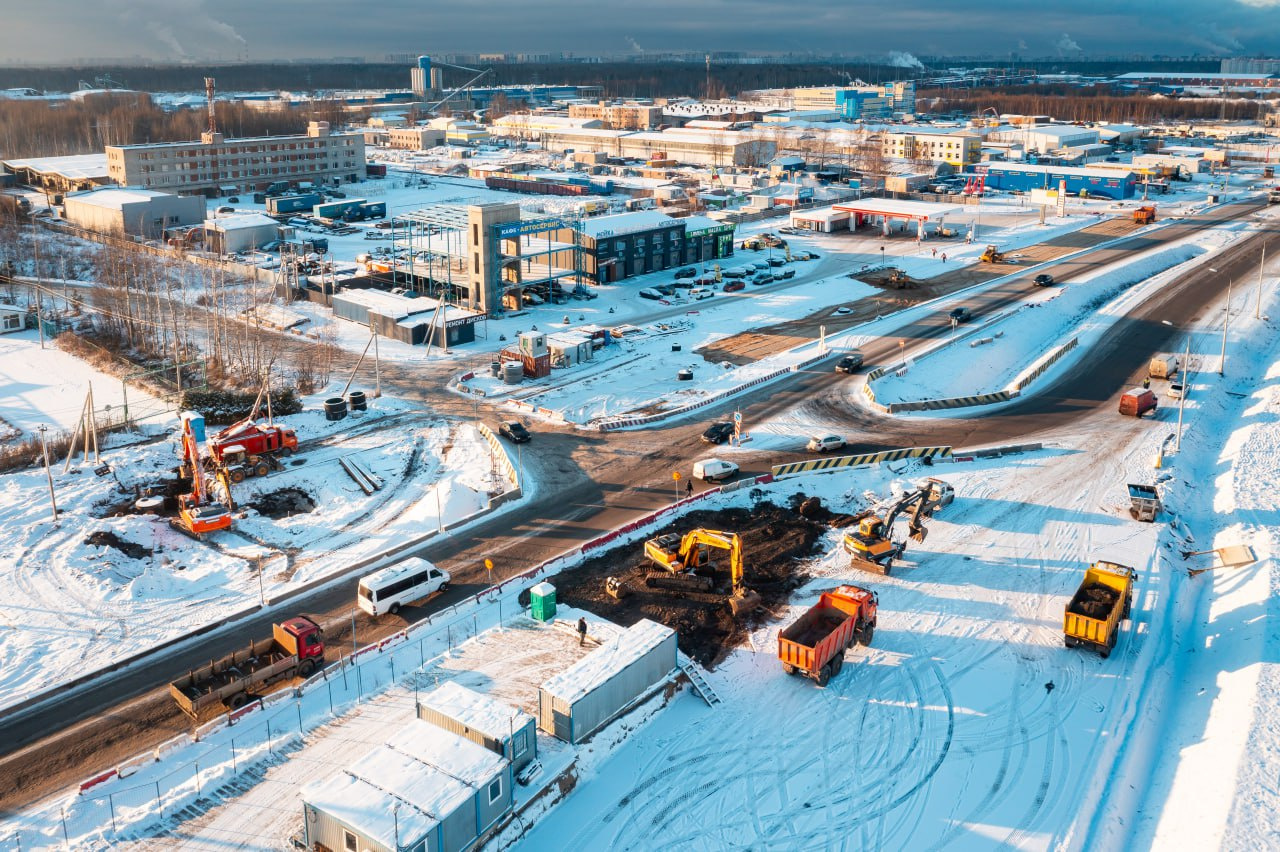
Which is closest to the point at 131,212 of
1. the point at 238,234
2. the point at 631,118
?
the point at 238,234

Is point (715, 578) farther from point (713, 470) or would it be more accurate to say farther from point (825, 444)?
point (825, 444)

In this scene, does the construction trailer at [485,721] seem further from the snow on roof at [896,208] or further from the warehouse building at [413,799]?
the snow on roof at [896,208]

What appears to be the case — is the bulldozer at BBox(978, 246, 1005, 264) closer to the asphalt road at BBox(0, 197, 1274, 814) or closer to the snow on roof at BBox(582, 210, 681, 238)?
the asphalt road at BBox(0, 197, 1274, 814)

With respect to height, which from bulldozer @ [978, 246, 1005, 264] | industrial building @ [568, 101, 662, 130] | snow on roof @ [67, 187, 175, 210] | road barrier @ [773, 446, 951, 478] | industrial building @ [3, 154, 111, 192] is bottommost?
road barrier @ [773, 446, 951, 478]

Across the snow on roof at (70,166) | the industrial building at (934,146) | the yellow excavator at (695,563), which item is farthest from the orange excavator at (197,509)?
the industrial building at (934,146)

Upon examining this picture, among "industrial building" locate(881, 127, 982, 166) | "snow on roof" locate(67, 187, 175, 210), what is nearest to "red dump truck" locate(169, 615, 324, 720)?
"snow on roof" locate(67, 187, 175, 210)

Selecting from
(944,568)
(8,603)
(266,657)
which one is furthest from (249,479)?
(944,568)
